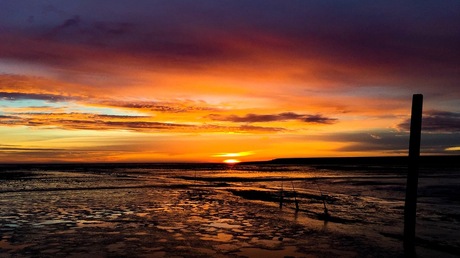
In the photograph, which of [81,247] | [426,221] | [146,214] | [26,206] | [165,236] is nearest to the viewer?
[81,247]

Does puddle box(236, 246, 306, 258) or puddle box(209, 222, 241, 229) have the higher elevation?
puddle box(236, 246, 306, 258)

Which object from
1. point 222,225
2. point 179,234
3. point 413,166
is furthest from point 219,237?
point 413,166

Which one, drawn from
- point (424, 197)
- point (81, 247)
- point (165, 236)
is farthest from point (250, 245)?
point (424, 197)

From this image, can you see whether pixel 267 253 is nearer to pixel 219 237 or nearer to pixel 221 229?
pixel 219 237

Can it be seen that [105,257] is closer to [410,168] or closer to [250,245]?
[250,245]

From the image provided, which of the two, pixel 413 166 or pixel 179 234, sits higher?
pixel 413 166

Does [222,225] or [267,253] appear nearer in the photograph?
[267,253]

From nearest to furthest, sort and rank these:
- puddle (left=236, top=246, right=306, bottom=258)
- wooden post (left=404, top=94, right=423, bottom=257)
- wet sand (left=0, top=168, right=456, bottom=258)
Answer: puddle (left=236, top=246, right=306, bottom=258)
wet sand (left=0, top=168, right=456, bottom=258)
wooden post (left=404, top=94, right=423, bottom=257)

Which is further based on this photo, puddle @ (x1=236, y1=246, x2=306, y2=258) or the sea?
the sea

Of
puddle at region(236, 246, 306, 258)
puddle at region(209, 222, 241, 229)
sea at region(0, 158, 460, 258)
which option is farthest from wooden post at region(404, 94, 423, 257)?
puddle at region(209, 222, 241, 229)

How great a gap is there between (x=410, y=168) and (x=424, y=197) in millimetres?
16672

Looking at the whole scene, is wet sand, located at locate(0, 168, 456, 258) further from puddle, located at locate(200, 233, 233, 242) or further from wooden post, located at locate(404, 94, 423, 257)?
wooden post, located at locate(404, 94, 423, 257)

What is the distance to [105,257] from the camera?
35.3 ft

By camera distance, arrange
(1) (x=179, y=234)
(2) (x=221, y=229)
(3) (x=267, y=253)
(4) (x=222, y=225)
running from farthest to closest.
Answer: (4) (x=222, y=225) → (2) (x=221, y=229) → (1) (x=179, y=234) → (3) (x=267, y=253)
